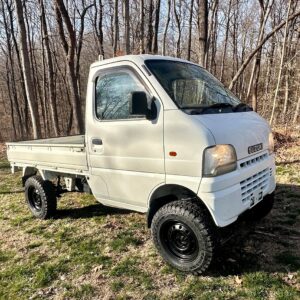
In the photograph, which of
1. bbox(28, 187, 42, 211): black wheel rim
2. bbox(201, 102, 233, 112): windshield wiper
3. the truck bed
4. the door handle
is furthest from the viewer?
bbox(28, 187, 42, 211): black wheel rim

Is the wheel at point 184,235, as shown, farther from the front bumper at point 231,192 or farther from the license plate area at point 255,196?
the license plate area at point 255,196

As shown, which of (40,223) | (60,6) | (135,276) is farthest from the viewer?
(60,6)

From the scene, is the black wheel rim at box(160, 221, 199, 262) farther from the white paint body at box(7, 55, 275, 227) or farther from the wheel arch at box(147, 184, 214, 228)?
the white paint body at box(7, 55, 275, 227)

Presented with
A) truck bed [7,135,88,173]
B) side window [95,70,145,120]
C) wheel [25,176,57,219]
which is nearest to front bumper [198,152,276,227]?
side window [95,70,145,120]

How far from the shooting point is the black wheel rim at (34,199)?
6.48 meters

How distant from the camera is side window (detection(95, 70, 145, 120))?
4.30 m

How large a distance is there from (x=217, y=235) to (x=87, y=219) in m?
3.03

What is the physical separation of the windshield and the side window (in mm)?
312

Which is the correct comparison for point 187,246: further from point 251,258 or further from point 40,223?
point 40,223

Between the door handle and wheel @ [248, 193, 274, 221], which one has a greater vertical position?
the door handle

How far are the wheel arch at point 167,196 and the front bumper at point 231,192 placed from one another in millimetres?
251

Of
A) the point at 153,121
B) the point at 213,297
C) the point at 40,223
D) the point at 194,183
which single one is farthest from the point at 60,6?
the point at 213,297

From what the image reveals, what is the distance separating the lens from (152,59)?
4.37 metres

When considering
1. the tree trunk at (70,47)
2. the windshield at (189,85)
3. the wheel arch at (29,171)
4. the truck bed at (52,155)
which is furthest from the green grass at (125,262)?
the tree trunk at (70,47)
